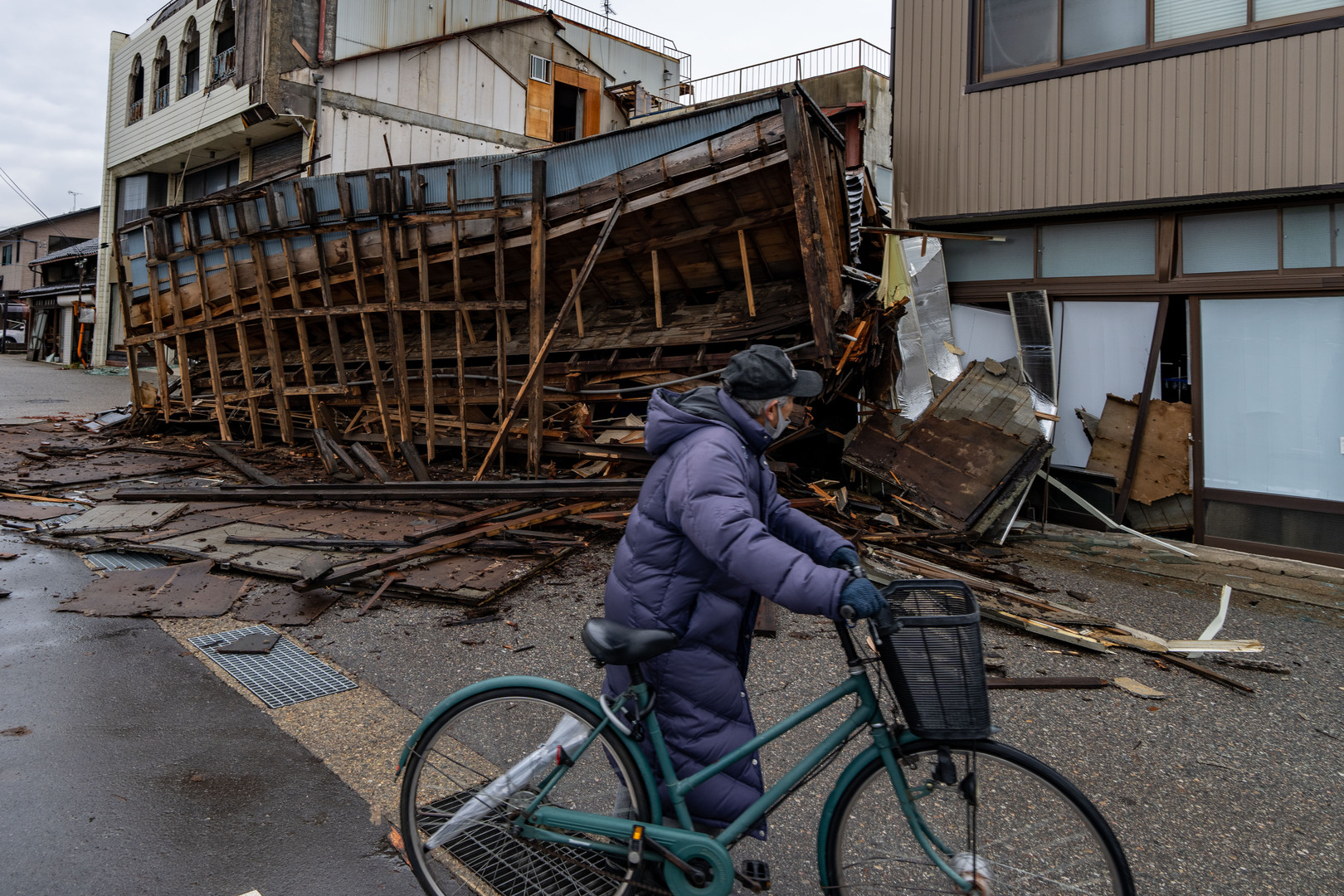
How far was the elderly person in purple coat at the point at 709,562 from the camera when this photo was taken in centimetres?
225

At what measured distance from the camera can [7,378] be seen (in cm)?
2542

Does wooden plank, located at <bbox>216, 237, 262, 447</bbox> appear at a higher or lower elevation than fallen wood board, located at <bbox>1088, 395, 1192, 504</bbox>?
higher

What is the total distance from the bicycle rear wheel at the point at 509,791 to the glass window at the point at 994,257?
328 inches

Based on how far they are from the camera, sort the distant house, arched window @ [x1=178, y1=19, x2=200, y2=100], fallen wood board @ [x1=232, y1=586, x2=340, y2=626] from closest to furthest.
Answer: fallen wood board @ [x1=232, y1=586, x2=340, y2=626]
arched window @ [x1=178, y1=19, x2=200, y2=100]
the distant house

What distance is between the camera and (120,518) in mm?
7613

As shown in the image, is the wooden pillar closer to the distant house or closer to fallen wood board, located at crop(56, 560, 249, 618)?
fallen wood board, located at crop(56, 560, 249, 618)

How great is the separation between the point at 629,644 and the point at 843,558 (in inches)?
29.1

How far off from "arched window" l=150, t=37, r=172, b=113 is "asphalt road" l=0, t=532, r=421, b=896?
2380 centimetres

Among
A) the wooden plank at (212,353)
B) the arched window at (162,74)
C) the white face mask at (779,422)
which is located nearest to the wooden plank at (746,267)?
the white face mask at (779,422)

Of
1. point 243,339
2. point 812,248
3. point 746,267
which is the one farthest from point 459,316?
point 812,248

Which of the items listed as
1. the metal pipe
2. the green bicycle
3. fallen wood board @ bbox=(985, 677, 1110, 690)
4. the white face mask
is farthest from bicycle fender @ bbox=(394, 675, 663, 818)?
the metal pipe

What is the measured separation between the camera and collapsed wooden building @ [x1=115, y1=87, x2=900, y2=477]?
8297 millimetres

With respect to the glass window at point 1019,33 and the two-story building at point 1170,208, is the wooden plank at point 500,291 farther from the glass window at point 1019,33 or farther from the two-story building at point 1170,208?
the glass window at point 1019,33

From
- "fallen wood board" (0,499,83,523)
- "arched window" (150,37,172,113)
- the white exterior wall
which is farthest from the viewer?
"arched window" (150,37,172,113)
